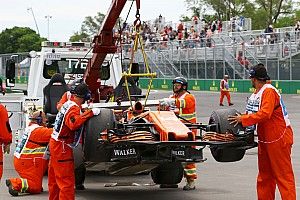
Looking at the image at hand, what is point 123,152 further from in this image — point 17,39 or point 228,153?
point 17,39

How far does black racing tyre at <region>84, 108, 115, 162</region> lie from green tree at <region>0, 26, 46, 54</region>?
85.9 metres

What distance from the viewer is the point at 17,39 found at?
324 feet

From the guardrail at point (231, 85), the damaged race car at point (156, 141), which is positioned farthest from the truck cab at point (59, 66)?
the guardrail at point (231, 85)

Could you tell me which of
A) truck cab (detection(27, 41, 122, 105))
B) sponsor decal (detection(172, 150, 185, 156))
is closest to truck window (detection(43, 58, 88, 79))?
truck cab (detection(27, 41, 122, 105))

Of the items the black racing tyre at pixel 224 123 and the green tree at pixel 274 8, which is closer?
the black racing tyre at pixel 224 123

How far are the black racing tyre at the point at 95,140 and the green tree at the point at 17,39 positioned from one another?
8587 centimetres

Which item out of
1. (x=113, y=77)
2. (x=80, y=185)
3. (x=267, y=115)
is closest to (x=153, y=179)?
(x=80, y=185)

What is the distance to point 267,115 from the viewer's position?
353 inches

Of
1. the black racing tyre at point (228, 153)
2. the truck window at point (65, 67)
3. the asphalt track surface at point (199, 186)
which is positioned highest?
the truck window at point (65, 67)

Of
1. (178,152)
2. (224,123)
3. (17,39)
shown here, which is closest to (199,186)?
(224,123)

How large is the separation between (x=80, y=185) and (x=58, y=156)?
2122mm

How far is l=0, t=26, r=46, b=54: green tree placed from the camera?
94.6 metres

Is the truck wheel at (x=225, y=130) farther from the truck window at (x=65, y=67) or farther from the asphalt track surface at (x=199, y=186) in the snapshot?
the truck window at (x=65, y=67)

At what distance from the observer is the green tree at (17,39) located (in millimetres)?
94625
